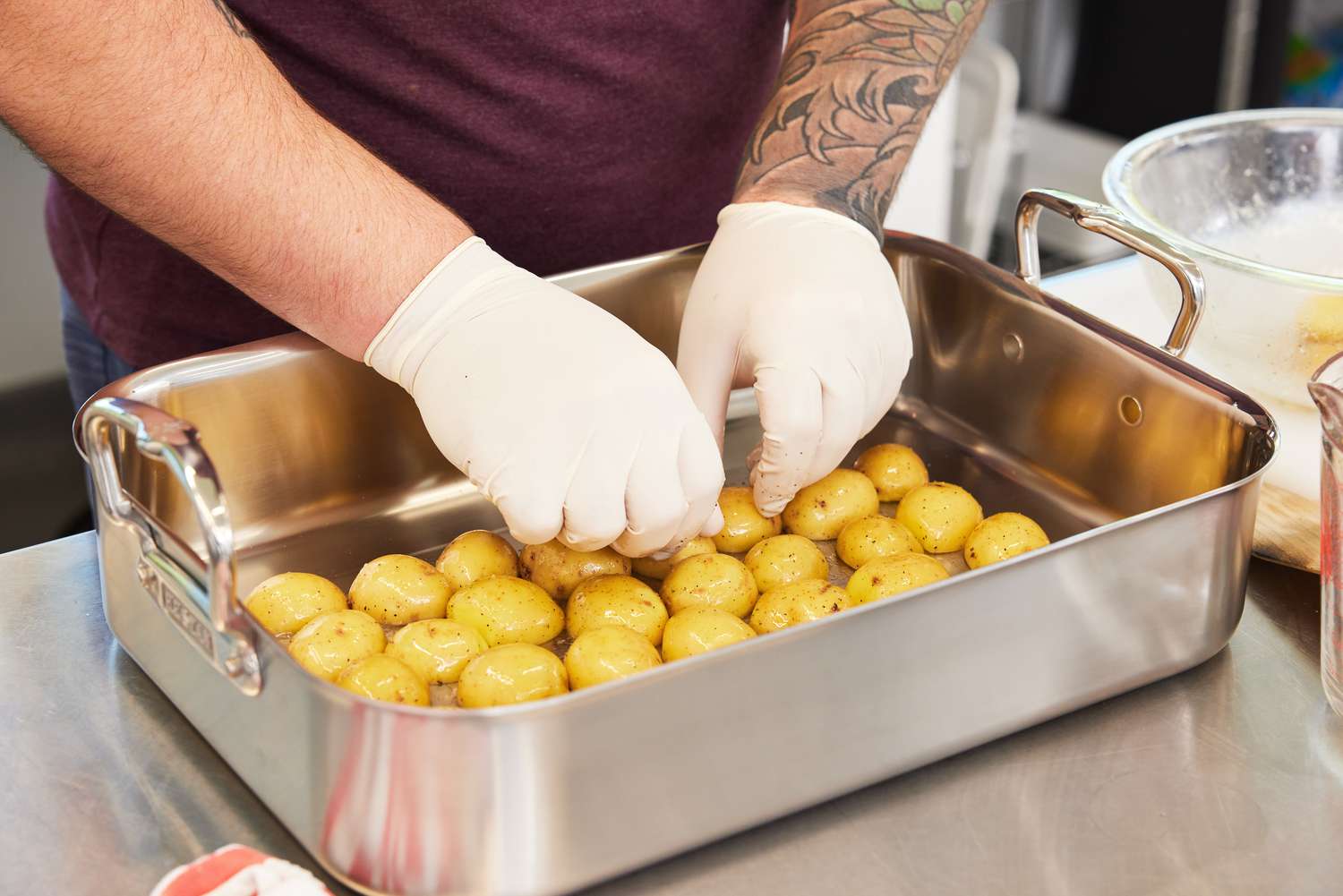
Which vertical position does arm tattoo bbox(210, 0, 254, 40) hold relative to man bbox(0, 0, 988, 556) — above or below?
above

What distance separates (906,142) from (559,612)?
2.26 feet

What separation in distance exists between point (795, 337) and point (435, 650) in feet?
1.41

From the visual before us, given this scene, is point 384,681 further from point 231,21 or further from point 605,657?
point 231,21

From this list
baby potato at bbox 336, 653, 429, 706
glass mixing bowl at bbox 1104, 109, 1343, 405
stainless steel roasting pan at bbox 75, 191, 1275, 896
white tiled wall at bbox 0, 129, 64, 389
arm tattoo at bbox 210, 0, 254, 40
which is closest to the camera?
stainless steel roasting pan at bbox 75, 191, 1275, 896

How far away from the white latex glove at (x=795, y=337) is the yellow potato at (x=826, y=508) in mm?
45

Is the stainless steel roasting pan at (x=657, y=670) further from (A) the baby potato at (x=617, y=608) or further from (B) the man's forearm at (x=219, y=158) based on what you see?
(A) the baby potato at (x=617, y=608)

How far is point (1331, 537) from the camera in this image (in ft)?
3.51

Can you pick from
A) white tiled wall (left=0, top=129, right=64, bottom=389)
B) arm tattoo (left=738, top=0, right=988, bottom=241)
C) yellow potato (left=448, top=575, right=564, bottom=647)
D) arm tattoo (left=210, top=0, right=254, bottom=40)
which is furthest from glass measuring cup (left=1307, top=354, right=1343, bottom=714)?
white tiled wall (left=0, top=129, right=64, bottom=389)

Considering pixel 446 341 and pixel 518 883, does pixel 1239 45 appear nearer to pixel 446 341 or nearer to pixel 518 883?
pixel 446 341

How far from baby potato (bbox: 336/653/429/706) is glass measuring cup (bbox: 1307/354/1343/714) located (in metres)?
0.72

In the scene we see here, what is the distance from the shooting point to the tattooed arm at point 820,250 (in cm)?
125

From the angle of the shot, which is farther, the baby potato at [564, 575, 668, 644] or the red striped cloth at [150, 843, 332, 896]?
the baby potato at [564, 575, 668, 644]

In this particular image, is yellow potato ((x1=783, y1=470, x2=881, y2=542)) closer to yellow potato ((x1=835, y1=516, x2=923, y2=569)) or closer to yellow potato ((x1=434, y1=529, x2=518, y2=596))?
yellow potato ((x1=835, y1=516, x2=923, y2=569))

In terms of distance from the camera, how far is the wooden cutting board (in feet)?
4.13
